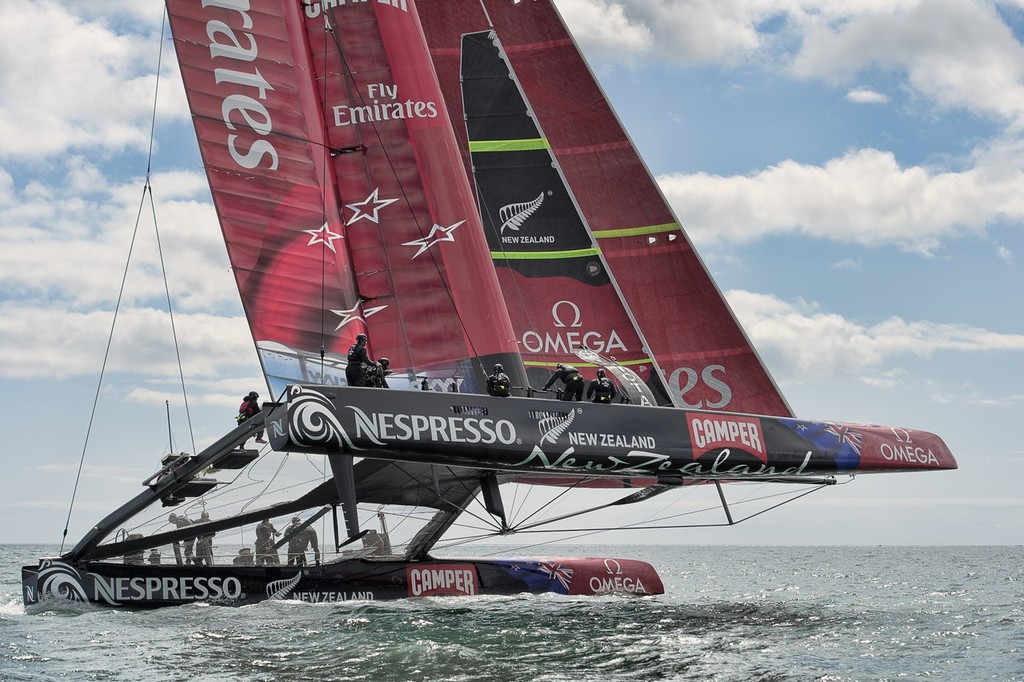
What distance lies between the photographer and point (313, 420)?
9648 mm

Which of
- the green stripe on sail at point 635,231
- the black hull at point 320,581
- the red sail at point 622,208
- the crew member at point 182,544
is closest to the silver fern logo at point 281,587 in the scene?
the black hull at point 320,581

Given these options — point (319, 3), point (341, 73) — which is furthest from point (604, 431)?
point (319, 3)

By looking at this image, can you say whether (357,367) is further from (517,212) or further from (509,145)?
(509,145)

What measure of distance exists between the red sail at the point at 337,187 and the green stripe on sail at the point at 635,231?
356cm

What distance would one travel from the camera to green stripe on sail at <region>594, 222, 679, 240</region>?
16.1 metres

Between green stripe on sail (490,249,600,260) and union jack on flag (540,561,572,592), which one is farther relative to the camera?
green stripe on sail (490,249,600,260)

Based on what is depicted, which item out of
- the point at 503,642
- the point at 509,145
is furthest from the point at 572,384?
the point at 509,145

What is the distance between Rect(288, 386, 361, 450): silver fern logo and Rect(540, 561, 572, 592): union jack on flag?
583 cm

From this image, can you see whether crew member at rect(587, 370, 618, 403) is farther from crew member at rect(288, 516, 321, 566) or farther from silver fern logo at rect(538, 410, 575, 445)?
crew member at rect(288, 516, 321, 566)

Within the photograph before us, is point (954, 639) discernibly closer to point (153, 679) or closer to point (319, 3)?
point (153, 679)

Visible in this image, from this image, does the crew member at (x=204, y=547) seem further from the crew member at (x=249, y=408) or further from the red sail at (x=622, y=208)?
the red sail at (x=622, y=208)

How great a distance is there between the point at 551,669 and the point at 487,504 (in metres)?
→ 3.12

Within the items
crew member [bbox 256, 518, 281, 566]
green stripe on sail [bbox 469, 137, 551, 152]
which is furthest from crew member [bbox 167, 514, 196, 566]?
green stripe on sail [bbox 469, 137, 551, 152]

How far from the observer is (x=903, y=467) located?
13383 mm
